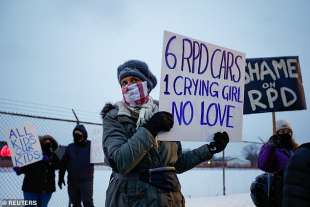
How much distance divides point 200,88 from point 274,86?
1714 mm

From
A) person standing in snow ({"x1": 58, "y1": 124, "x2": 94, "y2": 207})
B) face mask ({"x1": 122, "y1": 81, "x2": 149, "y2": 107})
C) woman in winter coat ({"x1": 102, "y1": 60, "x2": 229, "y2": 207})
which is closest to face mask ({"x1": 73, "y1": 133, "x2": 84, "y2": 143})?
person standing in snow ({"x1": 58, "y1": 124, "x2": 94, "y2": 207})

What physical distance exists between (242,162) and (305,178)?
34.1 m

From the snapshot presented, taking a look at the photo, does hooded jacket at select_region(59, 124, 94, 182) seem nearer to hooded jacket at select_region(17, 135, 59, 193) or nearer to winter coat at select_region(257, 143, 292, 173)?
hooded jacket at select_region(17, 135, 59, 193)

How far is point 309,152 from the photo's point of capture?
1568 mm

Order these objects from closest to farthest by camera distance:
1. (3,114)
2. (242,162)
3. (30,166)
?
(30,166) → (3,114) → (242,162)

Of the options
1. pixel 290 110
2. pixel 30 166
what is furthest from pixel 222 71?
pixel 30 166

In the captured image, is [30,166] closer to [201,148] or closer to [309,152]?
[201,148]

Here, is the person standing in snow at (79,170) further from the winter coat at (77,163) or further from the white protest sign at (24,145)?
the white protest sign at (24,145)

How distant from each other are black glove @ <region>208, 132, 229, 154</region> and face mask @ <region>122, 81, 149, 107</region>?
65 cm

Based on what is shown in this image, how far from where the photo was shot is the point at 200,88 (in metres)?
2.54

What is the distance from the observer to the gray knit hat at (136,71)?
7.46ft

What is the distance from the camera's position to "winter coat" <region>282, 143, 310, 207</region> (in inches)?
59.9

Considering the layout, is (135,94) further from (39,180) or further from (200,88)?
(39,180)

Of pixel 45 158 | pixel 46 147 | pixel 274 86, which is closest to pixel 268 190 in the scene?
pixel 274 86
